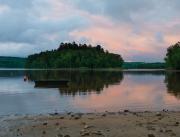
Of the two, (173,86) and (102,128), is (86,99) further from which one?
(173,86)

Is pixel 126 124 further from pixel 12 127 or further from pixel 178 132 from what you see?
pixel 12 127

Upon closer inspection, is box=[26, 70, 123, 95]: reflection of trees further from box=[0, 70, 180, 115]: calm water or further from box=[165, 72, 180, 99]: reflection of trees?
box=[165, 72, 180, 99]: reflection of trees

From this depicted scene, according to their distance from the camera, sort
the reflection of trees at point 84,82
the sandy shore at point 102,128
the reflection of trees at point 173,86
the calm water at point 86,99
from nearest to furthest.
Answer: the sandy shore at point 102,128
the calm water at point 86,99
the reflection of trees at point 173,86
the reflection of trees at point 84,82

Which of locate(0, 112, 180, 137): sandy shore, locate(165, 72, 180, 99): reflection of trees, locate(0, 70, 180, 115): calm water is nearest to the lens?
locate(0, 112, 180, 137): sandy shore

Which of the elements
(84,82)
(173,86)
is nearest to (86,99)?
(173,86)

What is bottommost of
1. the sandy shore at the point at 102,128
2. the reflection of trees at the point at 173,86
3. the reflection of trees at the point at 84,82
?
the reflection of trees at the point at 84,82

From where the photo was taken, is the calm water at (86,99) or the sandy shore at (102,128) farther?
the calm water at (86,99)

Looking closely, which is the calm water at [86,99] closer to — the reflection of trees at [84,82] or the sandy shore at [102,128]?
the reflection of trees at [84,82]

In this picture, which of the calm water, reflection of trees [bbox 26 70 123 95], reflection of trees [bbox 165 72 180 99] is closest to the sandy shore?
the calm water

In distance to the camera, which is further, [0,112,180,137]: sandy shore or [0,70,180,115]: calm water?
[0,70,180,115]: calm water

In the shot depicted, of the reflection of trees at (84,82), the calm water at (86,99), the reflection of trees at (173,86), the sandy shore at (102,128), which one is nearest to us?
the sandy shore at (102,128)

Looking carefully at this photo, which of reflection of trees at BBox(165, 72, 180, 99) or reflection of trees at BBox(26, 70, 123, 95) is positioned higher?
reflection of trees at BBox(165, 72, 180, 99)

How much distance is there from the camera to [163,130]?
16.8 meters

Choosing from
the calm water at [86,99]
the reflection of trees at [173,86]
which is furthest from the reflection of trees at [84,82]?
the reflection of trees at [173,86]
